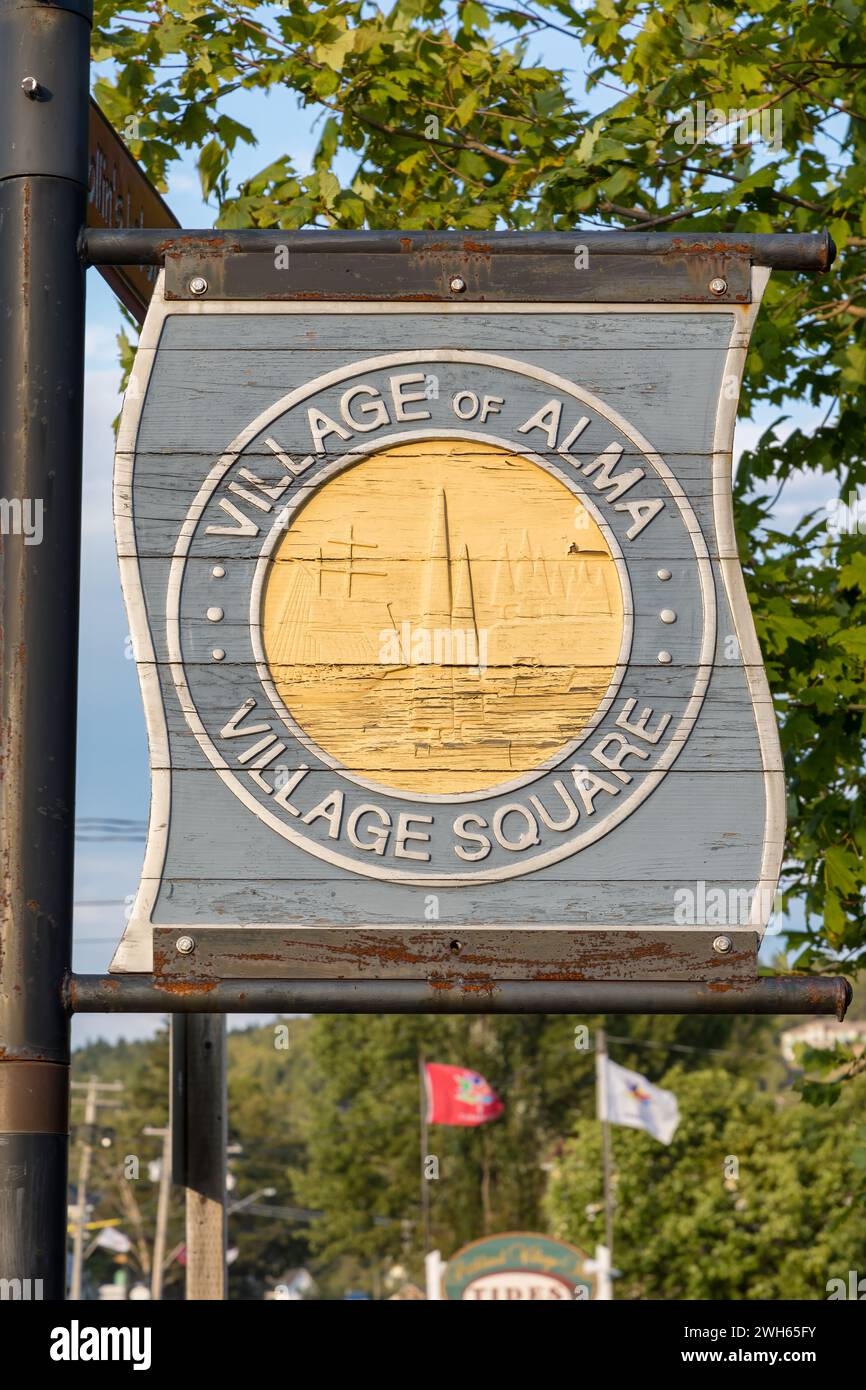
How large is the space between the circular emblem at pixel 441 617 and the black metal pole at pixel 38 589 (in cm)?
26

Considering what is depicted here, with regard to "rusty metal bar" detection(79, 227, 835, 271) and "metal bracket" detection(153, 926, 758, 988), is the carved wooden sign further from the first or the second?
"rusty metal bar" detection(79, 227, 835, 271)

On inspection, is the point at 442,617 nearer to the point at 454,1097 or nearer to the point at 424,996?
the point at 424,996

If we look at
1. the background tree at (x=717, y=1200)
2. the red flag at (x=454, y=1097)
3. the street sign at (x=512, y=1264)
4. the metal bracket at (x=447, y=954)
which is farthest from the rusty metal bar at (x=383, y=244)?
the background tree at (x=717, y=1200)

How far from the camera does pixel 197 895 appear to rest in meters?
3.05

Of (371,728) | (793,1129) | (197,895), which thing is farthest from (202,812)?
(793,1129)

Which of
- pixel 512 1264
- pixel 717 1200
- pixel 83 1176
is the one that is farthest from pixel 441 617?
pixel 83 1176

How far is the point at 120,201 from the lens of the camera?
364 centimetres

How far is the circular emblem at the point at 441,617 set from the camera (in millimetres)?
3098

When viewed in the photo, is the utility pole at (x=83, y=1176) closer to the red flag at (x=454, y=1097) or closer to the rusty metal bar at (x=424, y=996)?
the red flag at (x=454, y=1097)

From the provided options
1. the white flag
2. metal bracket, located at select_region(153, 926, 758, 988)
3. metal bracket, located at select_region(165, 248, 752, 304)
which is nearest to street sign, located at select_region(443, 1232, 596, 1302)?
the white flag

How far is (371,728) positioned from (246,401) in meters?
0.71

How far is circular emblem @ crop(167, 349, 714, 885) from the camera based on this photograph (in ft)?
10.2

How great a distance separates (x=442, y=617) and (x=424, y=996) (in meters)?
0.74
